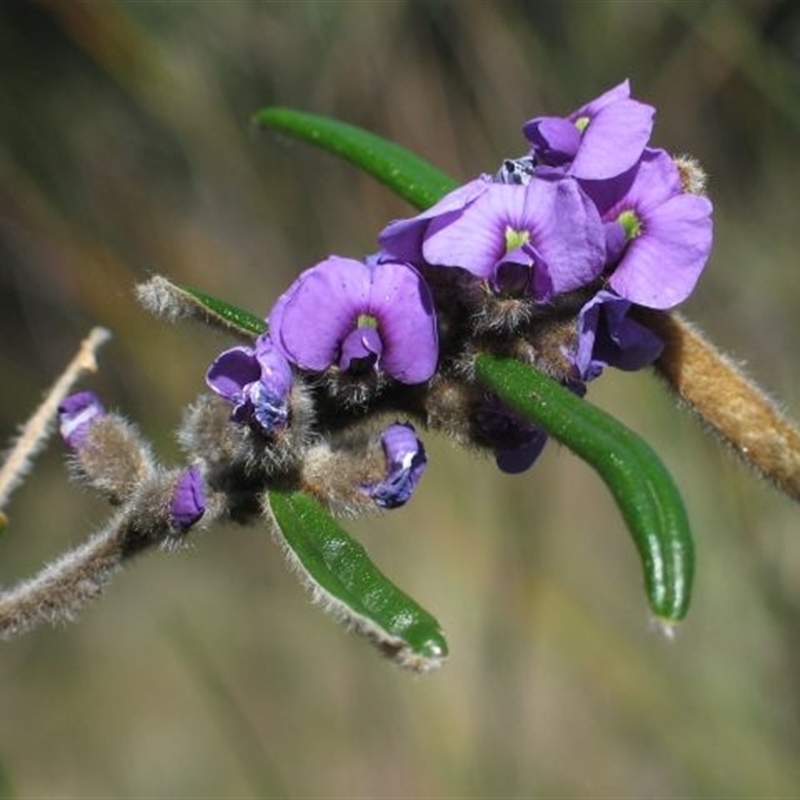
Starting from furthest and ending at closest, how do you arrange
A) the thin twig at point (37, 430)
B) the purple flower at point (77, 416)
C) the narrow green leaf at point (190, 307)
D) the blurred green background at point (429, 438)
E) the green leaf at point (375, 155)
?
the blurred green background at point (429, 438) < the green leaf at point (375, 155) < the thin twig at point (37, 430) < the purple flower at point (77, 416) < the narrow green leaf at point (190, 307)

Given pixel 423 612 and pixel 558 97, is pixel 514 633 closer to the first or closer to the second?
pixel 558 97

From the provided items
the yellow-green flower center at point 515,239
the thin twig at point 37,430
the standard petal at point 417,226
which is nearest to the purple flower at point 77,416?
the thin twig at point 37,430

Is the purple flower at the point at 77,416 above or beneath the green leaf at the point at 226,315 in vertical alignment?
beneath

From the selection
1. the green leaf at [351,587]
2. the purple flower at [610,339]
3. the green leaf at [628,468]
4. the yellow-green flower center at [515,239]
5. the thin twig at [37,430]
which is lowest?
the thin twig at [37,430]

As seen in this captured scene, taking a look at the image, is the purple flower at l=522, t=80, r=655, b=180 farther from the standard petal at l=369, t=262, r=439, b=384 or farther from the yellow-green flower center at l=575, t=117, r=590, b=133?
the standard petal at l=369, t=262, r=439, b=384

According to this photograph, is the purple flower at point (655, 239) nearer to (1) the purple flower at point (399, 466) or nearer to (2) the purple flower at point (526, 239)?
(2) the purple flower at point (526, 239)

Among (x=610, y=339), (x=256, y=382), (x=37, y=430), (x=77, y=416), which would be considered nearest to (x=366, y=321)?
(x=256, y=382)
